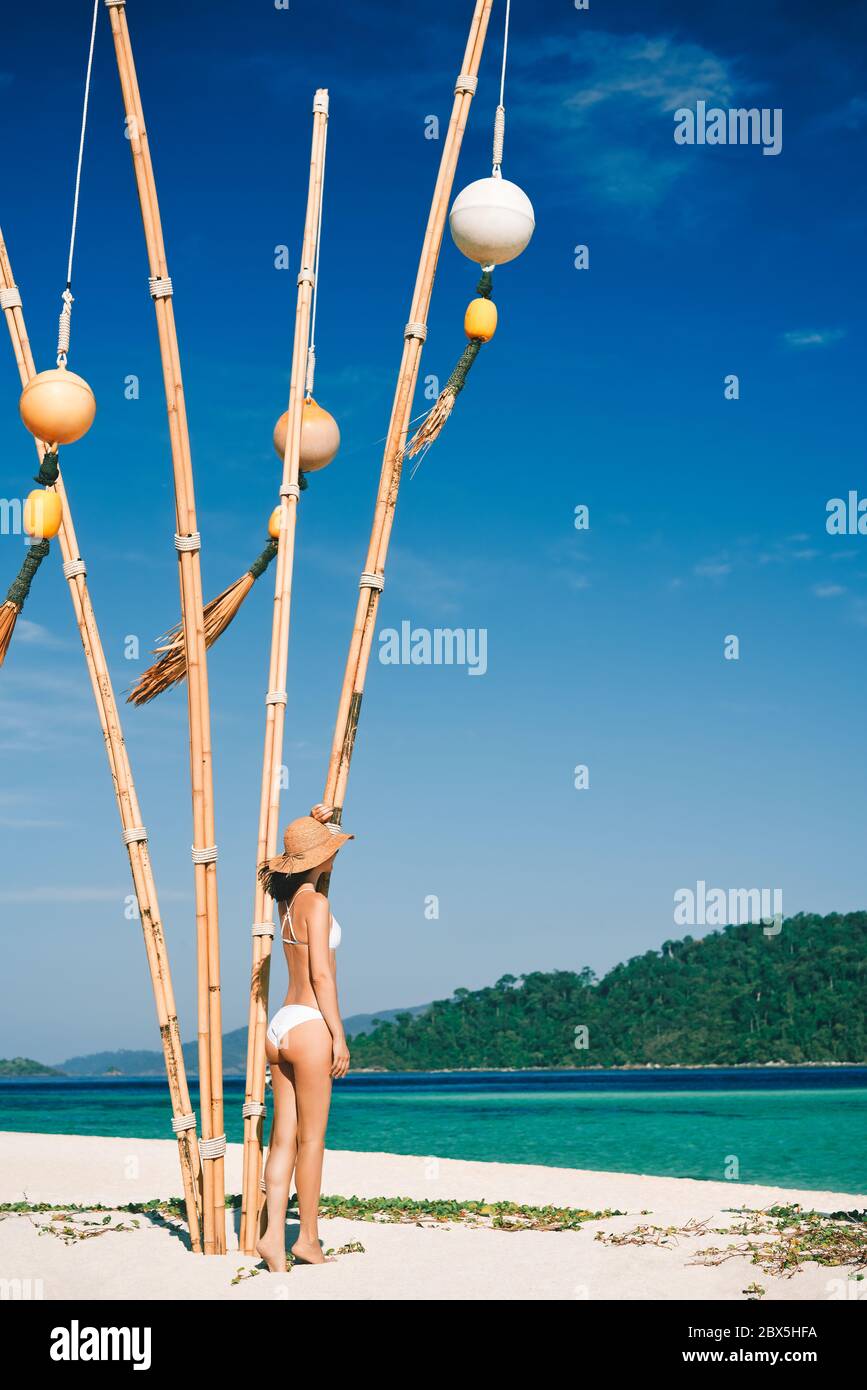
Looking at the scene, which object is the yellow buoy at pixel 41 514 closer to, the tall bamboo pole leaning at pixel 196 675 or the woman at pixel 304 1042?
the tall bamboo pole leaning at pixel 196 675

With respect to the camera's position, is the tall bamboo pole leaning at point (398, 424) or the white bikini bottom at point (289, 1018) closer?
the white bikini bottom at point (289, 1018)

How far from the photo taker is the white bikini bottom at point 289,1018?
225 inches

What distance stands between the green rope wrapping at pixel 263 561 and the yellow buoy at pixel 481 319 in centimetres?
150

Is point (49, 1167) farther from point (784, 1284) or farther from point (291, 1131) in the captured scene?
point (784, 1284)

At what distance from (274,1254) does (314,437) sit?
3.88 metres

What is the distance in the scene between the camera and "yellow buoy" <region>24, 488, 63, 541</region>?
6102 mm

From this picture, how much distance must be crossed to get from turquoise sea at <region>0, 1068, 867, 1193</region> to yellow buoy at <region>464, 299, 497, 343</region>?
38.0ft

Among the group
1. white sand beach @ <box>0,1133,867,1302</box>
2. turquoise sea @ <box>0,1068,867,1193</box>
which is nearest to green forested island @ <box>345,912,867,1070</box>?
turquoise sea @ <box>0,1068,867,1193</box>

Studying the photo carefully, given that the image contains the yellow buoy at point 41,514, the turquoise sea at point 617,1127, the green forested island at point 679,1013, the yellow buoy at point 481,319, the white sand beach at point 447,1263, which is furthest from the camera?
the green forested island at point 679,1013

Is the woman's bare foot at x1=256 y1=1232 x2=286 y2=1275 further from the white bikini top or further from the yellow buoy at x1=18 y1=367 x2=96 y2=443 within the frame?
the yellow buoy at x1=18 y1=367 x2=96 y2=443

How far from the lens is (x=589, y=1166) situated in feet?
59.3

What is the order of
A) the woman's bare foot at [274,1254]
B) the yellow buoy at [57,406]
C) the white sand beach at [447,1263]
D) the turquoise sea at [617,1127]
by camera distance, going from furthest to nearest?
the turquoise sea at [617,1127]
the yellow buoy at [57,406]
the woman's bare foot at [274,1254]
the white sand beach at [447,1263]

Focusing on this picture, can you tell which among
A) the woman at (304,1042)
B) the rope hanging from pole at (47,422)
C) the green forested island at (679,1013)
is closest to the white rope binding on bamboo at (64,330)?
the rope hanging from pole at (47,422)
